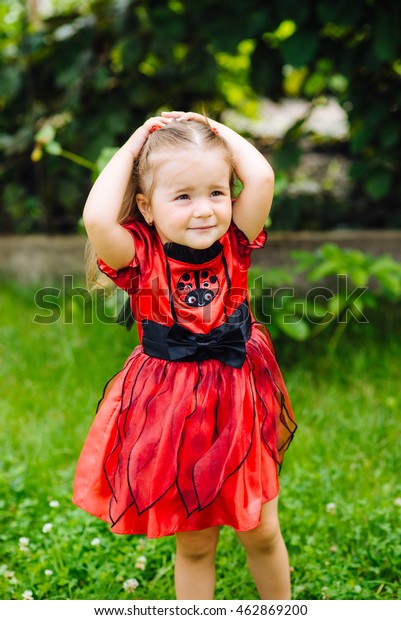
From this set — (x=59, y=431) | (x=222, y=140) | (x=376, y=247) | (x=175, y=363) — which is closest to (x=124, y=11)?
(x=376, y=247)

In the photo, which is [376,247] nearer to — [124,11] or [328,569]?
[124,11]

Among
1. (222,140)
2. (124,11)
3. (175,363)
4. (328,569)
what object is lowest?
(328,569)

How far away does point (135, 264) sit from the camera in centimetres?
151

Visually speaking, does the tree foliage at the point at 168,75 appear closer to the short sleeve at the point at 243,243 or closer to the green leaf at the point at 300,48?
the green leaf at the point at 300,48

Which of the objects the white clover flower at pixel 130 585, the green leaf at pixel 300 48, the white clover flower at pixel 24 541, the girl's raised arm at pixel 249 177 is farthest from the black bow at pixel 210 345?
the green leaf at pixel 300 48

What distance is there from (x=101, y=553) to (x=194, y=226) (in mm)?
1028

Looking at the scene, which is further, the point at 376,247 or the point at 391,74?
the point at 376,247

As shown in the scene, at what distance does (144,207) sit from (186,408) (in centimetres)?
44

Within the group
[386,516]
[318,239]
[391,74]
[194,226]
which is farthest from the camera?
[318,239]

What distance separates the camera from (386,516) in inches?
79.5

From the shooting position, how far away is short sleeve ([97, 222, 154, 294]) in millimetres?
1511

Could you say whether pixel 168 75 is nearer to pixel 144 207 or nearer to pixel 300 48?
pixel 300 48

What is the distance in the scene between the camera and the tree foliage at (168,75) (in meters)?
3.08

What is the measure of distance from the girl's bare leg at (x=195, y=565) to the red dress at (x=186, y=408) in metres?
0.09
